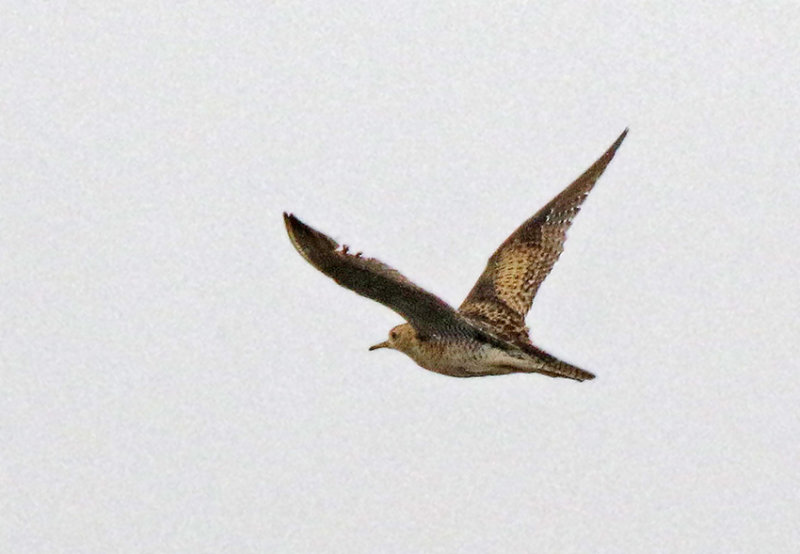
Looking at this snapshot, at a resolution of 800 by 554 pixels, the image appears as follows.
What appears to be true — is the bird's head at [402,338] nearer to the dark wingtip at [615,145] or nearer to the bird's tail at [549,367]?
the bird's tail at [549,367]

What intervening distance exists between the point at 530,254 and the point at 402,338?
8.20ft

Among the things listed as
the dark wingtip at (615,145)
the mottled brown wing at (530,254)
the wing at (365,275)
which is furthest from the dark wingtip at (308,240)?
the dark wingtip at (615,145)

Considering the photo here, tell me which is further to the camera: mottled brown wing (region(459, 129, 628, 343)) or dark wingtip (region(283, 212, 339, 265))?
mottled brown wing (region(459, 129, 628, 343))

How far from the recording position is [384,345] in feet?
54.4

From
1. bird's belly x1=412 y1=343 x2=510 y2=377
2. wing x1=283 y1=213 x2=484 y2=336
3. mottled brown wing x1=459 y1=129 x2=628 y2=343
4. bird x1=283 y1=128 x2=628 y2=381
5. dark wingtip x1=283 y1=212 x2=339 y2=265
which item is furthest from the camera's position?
mottled brown wing x1=459 y1=129 x2=628 y2=343

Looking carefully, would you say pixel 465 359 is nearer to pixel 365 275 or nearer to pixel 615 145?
pixel 365 275

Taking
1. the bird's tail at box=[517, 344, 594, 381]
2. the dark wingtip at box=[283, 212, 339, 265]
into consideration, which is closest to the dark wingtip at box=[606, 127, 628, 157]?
the bird's tail at box=[517, 344, 594, 381]

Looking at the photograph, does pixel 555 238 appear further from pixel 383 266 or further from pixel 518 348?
pixel 383 266

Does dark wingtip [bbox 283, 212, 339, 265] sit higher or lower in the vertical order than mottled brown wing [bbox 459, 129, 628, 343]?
lower

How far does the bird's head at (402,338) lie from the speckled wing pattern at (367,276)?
2.44 feet

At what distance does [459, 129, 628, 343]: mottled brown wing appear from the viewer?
57.9ft

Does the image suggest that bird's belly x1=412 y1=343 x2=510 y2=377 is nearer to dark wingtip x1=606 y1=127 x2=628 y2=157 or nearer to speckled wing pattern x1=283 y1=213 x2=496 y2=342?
speckled wing pattern x1=283 y1=213 x2=496 y2=342

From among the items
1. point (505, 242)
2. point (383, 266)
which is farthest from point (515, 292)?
point (383, 266)

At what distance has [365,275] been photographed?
44.6 ft
